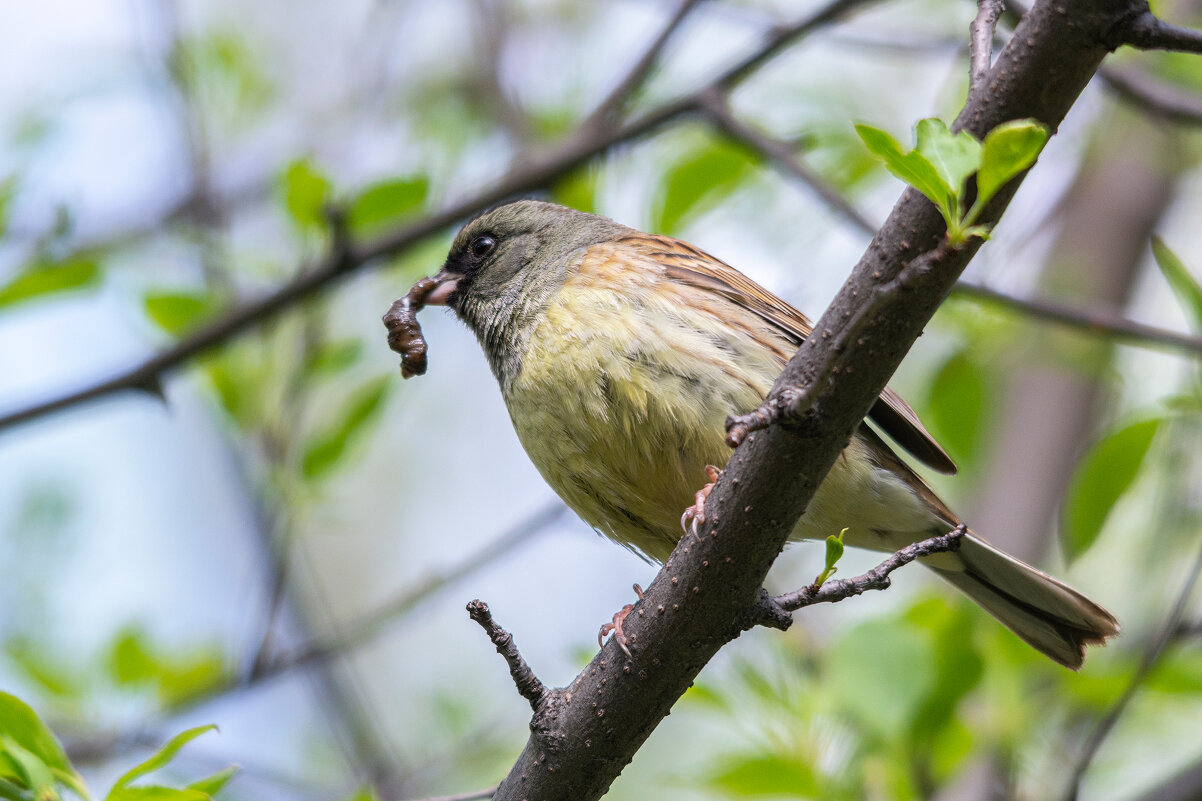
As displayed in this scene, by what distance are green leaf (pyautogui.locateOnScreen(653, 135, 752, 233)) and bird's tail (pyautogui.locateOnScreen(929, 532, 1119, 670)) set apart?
5.61 ft

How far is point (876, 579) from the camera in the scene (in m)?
2.77

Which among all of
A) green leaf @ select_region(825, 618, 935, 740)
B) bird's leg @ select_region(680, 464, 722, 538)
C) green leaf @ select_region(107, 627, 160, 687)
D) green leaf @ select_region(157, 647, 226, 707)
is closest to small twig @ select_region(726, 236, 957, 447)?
bird's leg @ select_region(680, 464, 722, 538)

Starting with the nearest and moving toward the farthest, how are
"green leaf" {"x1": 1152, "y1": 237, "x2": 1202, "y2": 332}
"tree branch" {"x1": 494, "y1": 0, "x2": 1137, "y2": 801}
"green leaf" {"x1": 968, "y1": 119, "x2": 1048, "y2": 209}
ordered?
"green leaf" {"x1": 968, "y1": 119, "x2": 1048, "y2": 209}
"tree branch" {"x1": 494, "y1": 0, "x2": 1137, "y2": 801}
"green leaf" {"x1": 1152, "y1": 237, "x2": 1202, "y2": 332}

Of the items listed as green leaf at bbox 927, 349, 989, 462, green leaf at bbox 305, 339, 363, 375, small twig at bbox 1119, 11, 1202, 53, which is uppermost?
green leaf at bbox 305, 339, 363, 375

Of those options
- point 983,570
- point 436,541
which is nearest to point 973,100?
point 983,570

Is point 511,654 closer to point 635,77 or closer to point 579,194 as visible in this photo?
point 579,194

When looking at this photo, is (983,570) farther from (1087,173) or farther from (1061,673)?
(1087,173)

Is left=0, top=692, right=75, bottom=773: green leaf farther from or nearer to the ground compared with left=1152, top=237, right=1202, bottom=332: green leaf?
nearer to the ground

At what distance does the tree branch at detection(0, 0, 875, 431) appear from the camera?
15.5 ft

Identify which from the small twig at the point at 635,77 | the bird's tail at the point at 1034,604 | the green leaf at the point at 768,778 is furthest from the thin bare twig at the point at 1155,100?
the green leaf at the point at 768,778

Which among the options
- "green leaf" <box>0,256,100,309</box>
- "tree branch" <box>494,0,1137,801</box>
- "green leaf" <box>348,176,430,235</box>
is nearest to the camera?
"tree branch" <box>494,0,1137,801</box>

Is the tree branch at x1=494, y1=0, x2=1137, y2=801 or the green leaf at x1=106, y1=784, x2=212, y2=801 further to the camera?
the green leaf at x1=106, y1=784, x2=212, y2=801

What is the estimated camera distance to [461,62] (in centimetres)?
892

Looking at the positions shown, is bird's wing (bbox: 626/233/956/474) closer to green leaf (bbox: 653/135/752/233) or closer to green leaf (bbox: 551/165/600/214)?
green leaf (bbox: 653/135/752/233)
